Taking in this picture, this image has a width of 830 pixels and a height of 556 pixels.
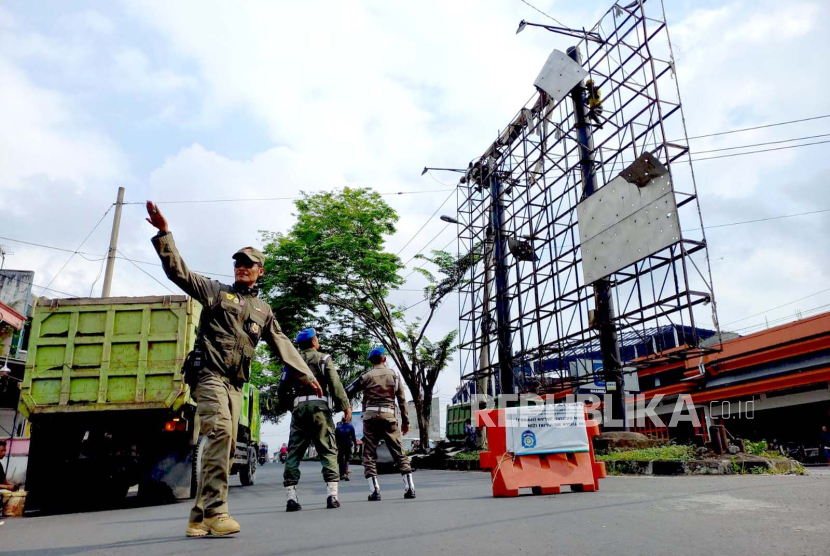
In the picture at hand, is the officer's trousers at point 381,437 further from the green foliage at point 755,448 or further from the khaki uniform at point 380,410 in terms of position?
the green foliage at point 755,448

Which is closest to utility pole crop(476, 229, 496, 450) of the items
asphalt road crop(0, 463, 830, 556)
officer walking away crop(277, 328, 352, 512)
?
officer walking away crop(277, 328, 352, 512)

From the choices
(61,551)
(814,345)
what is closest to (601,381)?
(814,345)

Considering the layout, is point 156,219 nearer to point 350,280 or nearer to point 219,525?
point 219,525

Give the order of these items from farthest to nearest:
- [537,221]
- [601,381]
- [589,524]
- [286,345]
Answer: [537,221], [601,381], [286,345], [589,524]

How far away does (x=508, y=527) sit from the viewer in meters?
4.04

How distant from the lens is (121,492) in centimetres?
817

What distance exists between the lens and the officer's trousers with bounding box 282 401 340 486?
20.6ft

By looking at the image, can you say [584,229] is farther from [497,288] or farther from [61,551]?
[61,551]

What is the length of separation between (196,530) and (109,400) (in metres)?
3.93

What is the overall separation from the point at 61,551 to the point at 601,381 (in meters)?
13.3

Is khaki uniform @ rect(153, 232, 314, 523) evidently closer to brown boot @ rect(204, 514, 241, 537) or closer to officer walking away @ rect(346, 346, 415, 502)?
brown boot @ rect(204, 514, 241, 537)

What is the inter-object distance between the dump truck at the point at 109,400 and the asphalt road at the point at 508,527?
1006mm

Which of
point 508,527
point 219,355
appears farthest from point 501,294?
point 219,355

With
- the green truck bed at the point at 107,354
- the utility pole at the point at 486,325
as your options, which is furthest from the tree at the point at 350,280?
the green truck bed at the point at 107,354
